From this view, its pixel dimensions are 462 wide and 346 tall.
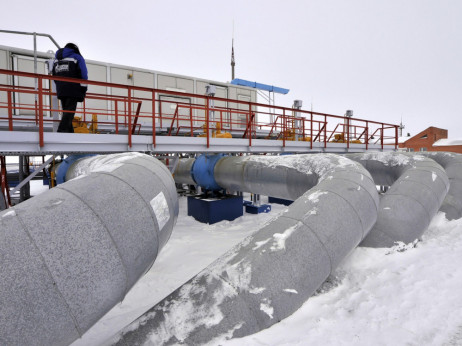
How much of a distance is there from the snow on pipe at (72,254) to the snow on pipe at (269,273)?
567 millimetres

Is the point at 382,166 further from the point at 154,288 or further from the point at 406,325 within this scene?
the point at 154,288

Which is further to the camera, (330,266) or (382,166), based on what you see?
(382,166)

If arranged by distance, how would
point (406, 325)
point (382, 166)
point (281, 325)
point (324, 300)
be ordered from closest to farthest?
1. point (406, 325)
2. point (281, 325)
3. point (324, 300)
4. point (382, 166)

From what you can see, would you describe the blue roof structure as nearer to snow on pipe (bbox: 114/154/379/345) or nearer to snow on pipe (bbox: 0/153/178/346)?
snow on pipe (bbox: 114/154/379/345)

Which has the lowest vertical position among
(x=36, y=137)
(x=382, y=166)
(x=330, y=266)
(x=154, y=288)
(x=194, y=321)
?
(x=154, y=288)

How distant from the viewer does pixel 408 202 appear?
5.27 meters

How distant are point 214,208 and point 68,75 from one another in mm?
4949

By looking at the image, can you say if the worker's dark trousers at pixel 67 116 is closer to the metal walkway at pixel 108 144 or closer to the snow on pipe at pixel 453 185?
the metal walkway at pixel 108 144

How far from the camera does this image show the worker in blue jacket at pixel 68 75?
5.61m

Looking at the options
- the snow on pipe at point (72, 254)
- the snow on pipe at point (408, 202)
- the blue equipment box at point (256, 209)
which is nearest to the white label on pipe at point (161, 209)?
the snow on pipe at point (72, 254)

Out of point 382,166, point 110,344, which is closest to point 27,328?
point 110,344

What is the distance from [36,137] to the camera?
15.4 feet

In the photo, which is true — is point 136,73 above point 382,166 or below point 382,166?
above

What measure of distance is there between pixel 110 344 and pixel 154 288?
1.88m
